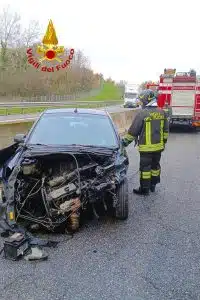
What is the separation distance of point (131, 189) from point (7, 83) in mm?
40344

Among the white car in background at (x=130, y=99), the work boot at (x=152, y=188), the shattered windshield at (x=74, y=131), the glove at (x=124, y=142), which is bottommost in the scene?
the white car in background at (x=130, y=99)

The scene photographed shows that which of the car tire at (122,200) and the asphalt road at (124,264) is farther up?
the car tire at (122,200)

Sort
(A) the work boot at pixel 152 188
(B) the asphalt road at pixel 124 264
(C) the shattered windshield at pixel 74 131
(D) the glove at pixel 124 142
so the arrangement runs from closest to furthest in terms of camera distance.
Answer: (B) the asphalt road at pixel 124 264 < (C) the shattered windshield at pixel 74 131 < (D) the glove at pixel 124 142 < (A) the work boot at pixel 152 188

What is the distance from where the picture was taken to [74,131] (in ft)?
19.7

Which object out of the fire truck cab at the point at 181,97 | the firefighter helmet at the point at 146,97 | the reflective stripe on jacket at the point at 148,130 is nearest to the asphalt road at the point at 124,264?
the reflective stripe on jacket at the point at 148,130

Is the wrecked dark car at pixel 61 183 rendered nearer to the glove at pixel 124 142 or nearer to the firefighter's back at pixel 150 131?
the glove at pixel 124 142

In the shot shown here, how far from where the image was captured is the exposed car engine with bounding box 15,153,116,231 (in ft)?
15.7

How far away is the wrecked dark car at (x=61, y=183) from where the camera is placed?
4781 millimetres

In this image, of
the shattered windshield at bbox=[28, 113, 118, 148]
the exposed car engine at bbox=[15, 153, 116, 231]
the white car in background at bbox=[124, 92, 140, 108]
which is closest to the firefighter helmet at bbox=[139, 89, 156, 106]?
the shattered windshield at bbox=[28, 113, 118, 148]

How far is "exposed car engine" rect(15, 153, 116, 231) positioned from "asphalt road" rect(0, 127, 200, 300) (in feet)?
1.02

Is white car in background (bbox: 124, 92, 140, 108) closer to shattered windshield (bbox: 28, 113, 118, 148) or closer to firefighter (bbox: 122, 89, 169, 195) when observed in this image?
firefighter (bbox: 122, 89, 169, 195)

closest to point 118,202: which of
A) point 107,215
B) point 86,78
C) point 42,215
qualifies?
point 107,215

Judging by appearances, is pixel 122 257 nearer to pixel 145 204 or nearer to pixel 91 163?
pixel 91 163

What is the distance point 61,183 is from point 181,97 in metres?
15.9
